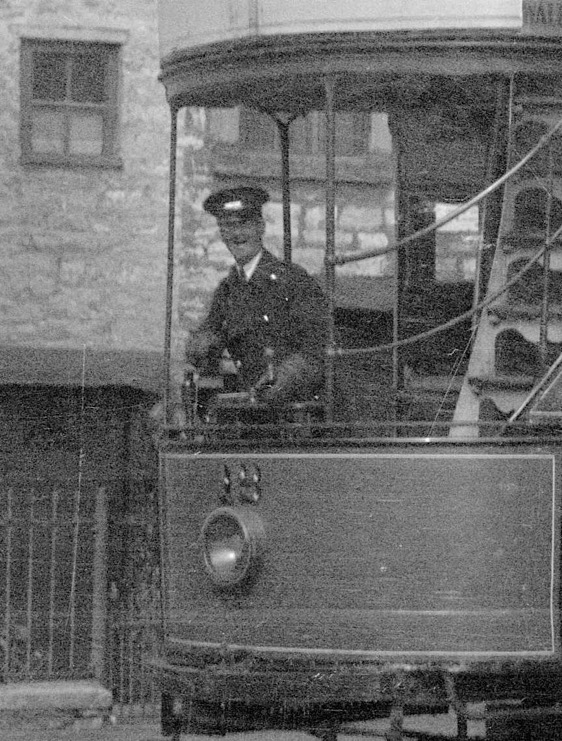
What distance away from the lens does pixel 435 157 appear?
307 inches

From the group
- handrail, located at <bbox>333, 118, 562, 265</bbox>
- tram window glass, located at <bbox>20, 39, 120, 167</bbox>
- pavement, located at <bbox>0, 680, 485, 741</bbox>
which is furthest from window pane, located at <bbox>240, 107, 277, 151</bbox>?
handrail, located at <bbox>333, 118, 562, 265</bbox>

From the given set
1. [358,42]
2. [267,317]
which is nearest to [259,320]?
[267,317]

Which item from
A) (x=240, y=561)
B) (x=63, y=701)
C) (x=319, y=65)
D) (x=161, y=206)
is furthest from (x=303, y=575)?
(x=161, y=206)

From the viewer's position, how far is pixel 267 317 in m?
7.46

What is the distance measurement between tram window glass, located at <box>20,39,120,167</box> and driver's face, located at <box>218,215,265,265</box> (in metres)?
6.60

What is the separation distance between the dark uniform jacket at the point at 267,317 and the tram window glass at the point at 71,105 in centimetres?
652

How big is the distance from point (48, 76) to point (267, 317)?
7079mm

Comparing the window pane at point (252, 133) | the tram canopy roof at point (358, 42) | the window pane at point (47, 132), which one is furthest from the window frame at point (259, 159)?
the tram canopy roof at point (358, 42)

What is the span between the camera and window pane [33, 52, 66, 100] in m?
14.0

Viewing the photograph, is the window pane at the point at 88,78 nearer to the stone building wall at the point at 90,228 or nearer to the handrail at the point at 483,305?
the stone building wall at the point at 90,228

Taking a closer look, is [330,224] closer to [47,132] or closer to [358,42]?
[358,42]

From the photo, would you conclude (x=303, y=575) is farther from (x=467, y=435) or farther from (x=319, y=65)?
(x=319, y=65)

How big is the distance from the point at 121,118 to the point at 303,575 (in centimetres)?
784

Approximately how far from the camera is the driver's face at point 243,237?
297 inches
